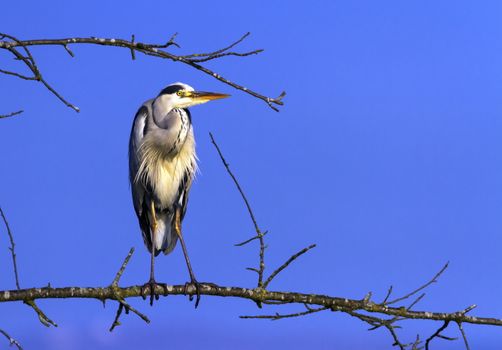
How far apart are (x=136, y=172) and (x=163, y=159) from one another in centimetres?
29

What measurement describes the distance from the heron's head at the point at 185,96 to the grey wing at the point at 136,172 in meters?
0.27

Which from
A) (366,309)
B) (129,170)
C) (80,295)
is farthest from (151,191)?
(366,309)

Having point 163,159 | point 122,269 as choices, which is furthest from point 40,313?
point 163,159

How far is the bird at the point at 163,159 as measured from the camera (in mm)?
6957

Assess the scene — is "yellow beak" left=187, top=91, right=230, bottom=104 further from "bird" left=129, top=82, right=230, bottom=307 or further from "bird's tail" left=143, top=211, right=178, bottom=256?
"bird's tail" left=143, top=211, right=178, bottom=256

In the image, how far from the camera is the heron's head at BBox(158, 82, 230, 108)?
23.0ft

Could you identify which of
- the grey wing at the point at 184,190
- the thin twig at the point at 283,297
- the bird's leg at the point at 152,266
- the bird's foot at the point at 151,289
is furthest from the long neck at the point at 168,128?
the thin twig at the point at 283,297

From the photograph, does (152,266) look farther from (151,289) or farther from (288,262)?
(288,262)

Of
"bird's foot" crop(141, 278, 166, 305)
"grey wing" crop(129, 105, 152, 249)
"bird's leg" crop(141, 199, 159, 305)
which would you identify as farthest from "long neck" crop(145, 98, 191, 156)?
"bird's foot" crop(141, 278, 166, 305)

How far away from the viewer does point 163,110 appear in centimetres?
703

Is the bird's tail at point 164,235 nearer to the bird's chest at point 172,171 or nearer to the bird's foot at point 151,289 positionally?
the bird's chest at point 172,171

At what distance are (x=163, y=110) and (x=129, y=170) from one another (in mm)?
676

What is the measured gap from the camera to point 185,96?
705cm

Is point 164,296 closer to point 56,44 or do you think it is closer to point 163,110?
point 163,110
